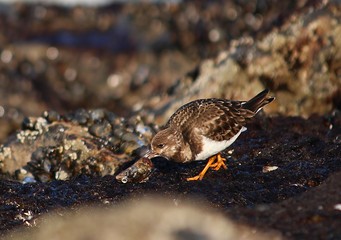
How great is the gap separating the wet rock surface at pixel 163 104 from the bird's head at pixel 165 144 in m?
0.24

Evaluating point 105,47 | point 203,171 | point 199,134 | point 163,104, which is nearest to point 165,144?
point 199,134

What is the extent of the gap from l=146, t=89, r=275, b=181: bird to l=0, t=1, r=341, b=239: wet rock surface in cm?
24

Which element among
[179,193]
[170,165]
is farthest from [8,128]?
[179,193]

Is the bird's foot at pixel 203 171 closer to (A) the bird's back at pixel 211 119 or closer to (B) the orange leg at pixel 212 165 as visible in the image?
(B) the orange leg at pixel 212 165

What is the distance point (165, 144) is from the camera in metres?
6.67

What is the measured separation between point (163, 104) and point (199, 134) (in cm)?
360

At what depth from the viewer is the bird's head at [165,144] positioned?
21.9 feet

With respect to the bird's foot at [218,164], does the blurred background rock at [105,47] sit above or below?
below

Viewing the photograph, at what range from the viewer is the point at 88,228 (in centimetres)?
458

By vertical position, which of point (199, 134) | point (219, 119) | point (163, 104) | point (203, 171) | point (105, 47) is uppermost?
point (219, 119)

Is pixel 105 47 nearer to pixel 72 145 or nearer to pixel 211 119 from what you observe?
pixel 72 145

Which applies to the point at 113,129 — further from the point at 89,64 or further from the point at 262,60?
the point at 89,64

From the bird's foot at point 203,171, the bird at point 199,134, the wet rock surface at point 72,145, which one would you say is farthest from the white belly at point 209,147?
the wet rock surface at point 72,145

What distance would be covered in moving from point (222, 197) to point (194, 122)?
3.06 feet
